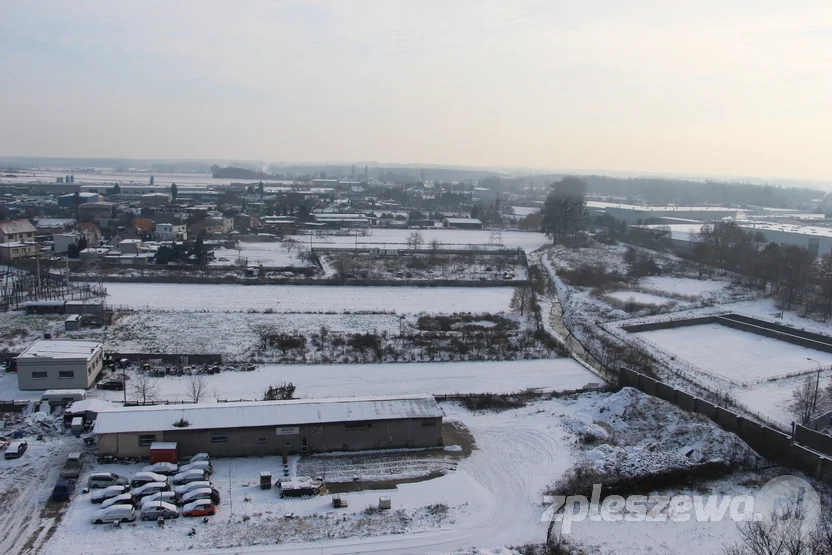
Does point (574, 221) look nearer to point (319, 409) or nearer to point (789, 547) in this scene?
point (319, 409)

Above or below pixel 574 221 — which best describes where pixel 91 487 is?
below

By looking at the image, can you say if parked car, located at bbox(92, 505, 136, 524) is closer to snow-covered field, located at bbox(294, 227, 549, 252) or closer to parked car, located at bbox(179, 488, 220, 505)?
parked car, located at bbox(179, 488, 220, 505)

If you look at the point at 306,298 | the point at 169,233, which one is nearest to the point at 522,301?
the point at 306,298

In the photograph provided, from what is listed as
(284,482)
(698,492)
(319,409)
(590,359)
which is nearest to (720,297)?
(590,359)

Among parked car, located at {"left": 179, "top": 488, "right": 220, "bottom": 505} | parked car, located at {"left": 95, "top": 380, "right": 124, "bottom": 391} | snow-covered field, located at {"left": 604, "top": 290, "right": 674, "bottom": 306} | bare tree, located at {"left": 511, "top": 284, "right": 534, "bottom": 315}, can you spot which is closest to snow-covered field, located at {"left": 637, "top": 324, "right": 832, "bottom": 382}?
snow-covered field, located at {"left": 604, "top": 290, "right": 674, "bottom": 306}

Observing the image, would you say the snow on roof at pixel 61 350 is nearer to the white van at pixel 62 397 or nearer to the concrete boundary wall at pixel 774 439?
the white van at pixel 62 397

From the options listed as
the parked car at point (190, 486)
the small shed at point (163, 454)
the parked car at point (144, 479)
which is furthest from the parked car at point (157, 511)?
the small shed at point (163, 454)
